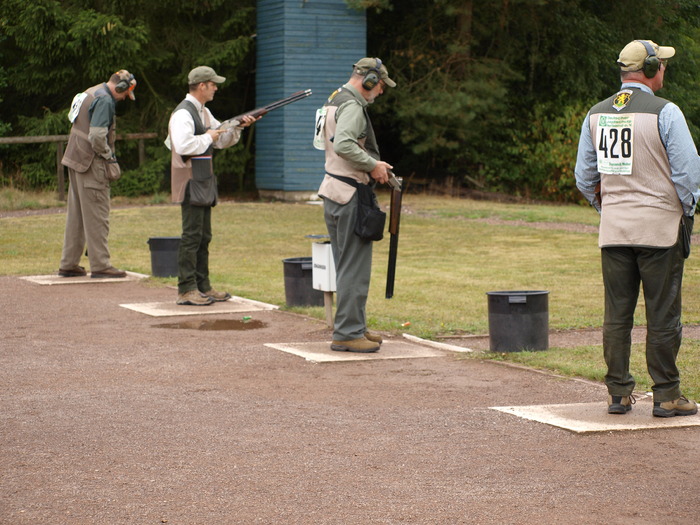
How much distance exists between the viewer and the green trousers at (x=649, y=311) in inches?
258

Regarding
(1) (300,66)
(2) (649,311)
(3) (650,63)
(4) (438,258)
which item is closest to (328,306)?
(2) (649,311)

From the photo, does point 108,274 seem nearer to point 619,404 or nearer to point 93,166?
point 93,166

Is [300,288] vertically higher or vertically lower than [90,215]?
lower

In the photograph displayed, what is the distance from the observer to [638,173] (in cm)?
654

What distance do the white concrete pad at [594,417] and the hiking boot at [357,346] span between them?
205 cm

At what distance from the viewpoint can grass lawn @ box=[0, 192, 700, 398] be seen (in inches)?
413

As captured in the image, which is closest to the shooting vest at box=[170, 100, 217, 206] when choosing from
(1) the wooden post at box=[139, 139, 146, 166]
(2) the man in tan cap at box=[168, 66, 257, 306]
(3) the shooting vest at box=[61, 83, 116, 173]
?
(2) the man in tan cap at box=[168, 66, 257, 306]

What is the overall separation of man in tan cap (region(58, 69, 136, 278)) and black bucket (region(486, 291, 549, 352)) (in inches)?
222

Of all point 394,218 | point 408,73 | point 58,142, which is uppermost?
point 408,73

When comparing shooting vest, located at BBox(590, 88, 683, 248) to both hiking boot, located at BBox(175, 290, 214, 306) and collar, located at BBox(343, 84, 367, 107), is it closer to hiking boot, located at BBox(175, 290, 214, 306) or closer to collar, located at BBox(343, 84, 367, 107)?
collar, located at BBox(343, 84, 367, 107)

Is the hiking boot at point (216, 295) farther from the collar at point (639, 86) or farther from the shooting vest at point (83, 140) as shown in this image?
the collar at point (639, 86)

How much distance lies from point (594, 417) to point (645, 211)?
1133 millimetres

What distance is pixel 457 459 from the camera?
5766 mm

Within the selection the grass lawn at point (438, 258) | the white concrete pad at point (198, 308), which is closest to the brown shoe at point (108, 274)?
the grass lawn at point (438, 258)
